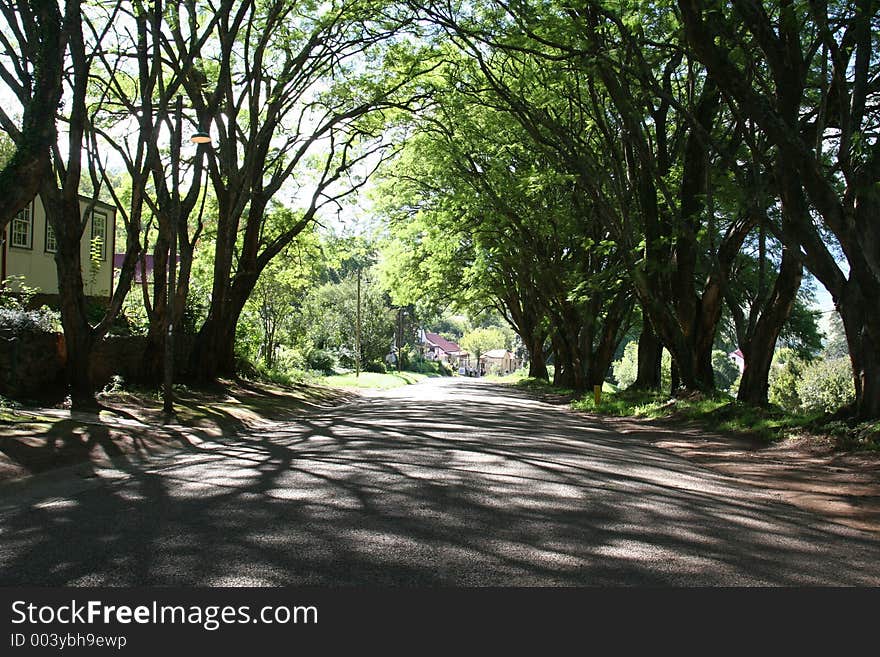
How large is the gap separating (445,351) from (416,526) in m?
152

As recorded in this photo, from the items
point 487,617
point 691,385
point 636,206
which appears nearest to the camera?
point 487,617

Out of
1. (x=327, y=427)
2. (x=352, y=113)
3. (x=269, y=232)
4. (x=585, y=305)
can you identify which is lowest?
(x=327, y=427)

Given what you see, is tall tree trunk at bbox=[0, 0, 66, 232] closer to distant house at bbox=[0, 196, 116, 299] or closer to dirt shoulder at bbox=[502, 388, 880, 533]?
dirt shoulder at bbox=[502, 388, 880, 533]

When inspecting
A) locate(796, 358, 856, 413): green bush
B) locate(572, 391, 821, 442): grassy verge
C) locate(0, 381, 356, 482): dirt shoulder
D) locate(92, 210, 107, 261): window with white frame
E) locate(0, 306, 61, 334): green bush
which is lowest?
locate(0, 381, 356, 482): dirt shoulder

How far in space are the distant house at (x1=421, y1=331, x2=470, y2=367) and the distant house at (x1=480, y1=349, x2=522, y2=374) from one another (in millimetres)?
4030

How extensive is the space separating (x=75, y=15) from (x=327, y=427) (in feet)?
29.1

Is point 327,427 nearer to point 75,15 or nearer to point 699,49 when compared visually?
point 75,15

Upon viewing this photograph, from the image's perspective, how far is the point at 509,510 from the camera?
742 centimetres

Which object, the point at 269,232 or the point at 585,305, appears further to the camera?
the point at 585,305

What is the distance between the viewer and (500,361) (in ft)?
507

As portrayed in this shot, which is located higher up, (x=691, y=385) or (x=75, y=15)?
(x=75, y=15)

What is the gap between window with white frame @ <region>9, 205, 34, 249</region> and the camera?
2912 cm

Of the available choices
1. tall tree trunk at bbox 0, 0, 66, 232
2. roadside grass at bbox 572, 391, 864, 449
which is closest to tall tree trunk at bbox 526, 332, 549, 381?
roadside grass at bbox 572, 391, 864, 449

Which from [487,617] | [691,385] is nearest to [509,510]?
[487,617]
